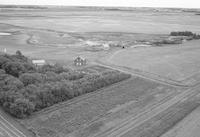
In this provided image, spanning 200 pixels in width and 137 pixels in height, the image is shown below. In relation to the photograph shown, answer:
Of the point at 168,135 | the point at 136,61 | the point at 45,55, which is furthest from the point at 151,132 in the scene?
the point at 45,55

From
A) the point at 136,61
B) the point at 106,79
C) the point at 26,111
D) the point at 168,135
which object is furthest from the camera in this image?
the point at 136,61

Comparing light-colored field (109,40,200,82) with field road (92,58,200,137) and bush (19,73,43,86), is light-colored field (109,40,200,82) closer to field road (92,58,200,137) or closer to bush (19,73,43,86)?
field road (92,58,200,137)

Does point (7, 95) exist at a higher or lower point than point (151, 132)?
higher

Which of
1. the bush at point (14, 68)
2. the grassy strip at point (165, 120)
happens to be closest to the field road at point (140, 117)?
the grassy strip at point (165, 120)

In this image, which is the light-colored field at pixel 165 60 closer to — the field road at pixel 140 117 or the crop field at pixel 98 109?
the field road at pixel 140 117

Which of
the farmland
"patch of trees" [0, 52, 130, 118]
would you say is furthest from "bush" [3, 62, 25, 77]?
the farmland

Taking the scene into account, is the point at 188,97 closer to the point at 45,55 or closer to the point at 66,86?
the point at 66,86
